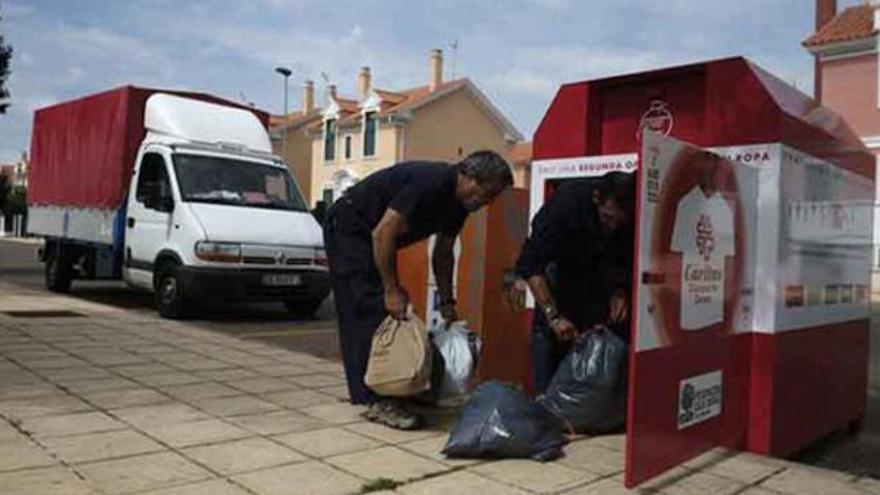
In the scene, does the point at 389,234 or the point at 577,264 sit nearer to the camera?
the point at 389,234

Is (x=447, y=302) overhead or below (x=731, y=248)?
below

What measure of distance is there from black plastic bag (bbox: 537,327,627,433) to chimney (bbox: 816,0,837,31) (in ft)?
97.2

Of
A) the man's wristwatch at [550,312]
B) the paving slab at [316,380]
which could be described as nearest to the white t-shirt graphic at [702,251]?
the man's wristwatch at [550,312]

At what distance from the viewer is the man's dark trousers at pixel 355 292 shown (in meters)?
5.68

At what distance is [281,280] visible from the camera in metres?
12.0

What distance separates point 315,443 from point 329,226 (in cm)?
147

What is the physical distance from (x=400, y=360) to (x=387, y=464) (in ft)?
2.44

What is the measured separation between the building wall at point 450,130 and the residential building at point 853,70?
17031mm

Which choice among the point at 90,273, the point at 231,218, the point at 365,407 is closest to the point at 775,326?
the point at 365,407

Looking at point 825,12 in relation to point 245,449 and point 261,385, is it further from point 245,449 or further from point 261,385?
point 245,449

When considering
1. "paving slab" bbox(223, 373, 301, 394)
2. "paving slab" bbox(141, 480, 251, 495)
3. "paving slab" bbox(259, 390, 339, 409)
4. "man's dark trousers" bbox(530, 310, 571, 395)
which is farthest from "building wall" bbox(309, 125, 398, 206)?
"paving slab" bbox(141, 480, 251, 495)

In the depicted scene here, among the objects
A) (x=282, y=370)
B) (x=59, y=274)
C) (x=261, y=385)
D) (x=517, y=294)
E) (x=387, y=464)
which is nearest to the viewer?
(x=387, y=464)

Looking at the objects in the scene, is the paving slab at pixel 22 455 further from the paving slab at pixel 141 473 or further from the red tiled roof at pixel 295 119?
the red tiled roof at pixel 295 119

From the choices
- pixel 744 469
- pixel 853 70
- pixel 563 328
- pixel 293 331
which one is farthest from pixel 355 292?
pixel 853 70
